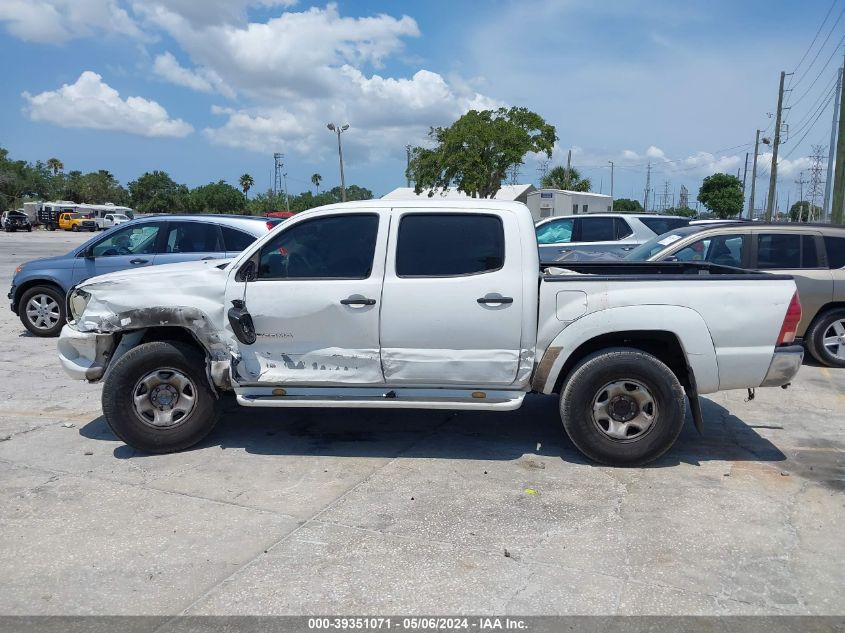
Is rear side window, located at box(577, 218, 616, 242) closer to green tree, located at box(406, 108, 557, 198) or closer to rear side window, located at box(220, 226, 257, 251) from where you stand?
rear side window, located at box(220, 226, 257, 251)

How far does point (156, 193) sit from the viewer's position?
96.4 metres

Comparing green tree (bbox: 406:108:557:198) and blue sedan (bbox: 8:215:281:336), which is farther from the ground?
green tree (bbox: 406:108:557:198)

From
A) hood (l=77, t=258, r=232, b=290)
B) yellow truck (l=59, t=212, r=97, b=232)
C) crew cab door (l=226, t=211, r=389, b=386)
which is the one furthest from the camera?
yellow truck (l=59, t=212, r=97, b=232)

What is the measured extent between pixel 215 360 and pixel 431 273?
5.84 feet

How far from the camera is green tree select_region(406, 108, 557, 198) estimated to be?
36812 mm

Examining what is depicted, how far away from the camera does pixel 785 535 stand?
13.9 ft

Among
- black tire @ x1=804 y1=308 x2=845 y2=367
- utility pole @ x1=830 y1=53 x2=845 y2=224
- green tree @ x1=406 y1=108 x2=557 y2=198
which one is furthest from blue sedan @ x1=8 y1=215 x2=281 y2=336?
green tree @ x1=406 y1=108 x2=557 y2=198

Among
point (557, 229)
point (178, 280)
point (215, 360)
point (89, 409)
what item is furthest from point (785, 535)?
point (557, 229)

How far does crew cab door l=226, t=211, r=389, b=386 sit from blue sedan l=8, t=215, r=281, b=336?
13.1 ft

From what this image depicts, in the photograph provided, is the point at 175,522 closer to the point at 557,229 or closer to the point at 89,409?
the point at 89,409

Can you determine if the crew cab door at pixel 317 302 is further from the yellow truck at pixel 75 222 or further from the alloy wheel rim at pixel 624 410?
the yellow truck at pixel 75 222

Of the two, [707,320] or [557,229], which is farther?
[557,229]

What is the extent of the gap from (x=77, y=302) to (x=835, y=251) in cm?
844

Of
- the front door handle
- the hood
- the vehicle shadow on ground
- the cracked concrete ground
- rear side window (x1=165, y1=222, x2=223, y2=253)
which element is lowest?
the cracked concrete ground
